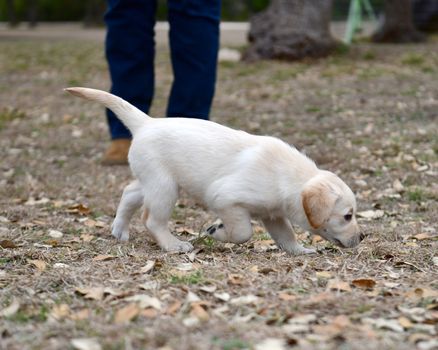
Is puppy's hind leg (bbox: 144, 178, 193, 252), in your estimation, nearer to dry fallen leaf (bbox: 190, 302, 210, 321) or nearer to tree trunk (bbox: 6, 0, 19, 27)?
dry fallen leaf (bbox: 190, 302, 210, 321)

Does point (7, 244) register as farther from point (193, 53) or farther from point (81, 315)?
point (193, 53)

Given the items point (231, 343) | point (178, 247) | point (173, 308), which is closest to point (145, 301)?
point (173, 308)

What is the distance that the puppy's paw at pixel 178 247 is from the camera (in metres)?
3.50

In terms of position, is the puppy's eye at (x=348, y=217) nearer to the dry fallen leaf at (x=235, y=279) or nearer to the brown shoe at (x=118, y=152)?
the dry fallen leaf at (x=235, y=279)

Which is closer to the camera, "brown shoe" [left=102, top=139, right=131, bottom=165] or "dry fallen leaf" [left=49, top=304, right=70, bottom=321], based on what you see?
"dry fallen leaf" [left=49, top=304, right=70, bottom=321]

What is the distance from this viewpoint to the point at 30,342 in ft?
7.59

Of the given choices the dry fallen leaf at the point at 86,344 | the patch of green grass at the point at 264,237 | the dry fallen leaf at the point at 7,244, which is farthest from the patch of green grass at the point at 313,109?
the dry fallen leaf at the point at 86,344

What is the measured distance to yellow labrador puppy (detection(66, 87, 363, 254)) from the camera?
3.31 meters

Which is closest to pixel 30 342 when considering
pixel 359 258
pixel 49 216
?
pixel 359 258

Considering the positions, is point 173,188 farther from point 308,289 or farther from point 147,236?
point 308,289

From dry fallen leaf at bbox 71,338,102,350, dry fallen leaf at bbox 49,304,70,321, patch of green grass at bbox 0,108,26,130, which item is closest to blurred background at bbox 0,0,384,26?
patch of green grass at bbox 0,108,26,130

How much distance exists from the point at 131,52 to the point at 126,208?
176 centimetres

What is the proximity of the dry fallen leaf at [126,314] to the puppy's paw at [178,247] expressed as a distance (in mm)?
968

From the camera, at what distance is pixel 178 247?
352cm
